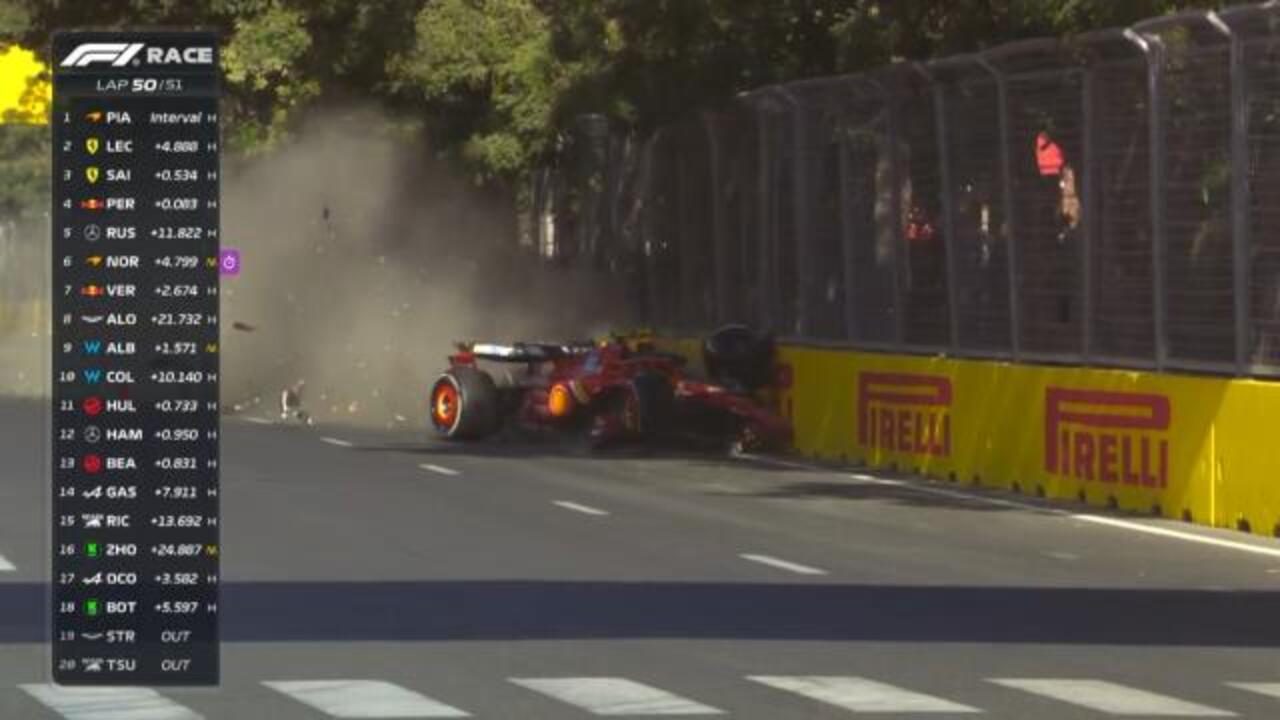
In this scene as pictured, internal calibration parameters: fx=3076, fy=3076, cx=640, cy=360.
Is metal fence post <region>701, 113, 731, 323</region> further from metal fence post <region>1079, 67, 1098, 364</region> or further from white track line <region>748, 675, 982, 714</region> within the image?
white track line <region>748, 675, 982, 714</region>

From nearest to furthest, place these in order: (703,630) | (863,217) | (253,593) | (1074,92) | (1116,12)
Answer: (703,630) → (253,593) → (1074,92) → (1116,12) → (863,217)

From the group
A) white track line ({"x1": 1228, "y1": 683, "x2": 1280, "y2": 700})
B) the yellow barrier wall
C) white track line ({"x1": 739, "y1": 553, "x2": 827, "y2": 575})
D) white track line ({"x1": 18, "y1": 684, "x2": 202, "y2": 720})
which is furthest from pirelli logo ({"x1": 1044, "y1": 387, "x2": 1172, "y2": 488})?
white track line ({"x1": 18, "y1": 684, "x2": 202, "y2": 720})

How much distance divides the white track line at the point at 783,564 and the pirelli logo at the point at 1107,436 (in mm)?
4579

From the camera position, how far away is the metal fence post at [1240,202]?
2072 centimetres

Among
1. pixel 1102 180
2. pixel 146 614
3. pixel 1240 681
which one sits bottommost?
pixel 1240 681

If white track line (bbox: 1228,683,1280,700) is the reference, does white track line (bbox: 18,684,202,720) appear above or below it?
above

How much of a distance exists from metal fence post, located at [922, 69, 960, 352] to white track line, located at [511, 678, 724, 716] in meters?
14.6

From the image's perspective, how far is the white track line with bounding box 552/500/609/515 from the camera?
2119cm

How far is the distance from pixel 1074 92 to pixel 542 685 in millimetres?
13113

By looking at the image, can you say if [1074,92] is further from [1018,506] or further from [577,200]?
[577,200]

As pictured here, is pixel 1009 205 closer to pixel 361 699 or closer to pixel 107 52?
pixel 361 699

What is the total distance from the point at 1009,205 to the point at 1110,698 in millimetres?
13873

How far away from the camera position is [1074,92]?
24047 mm

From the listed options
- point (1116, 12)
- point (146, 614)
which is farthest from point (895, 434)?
Result: point (146, 614)
